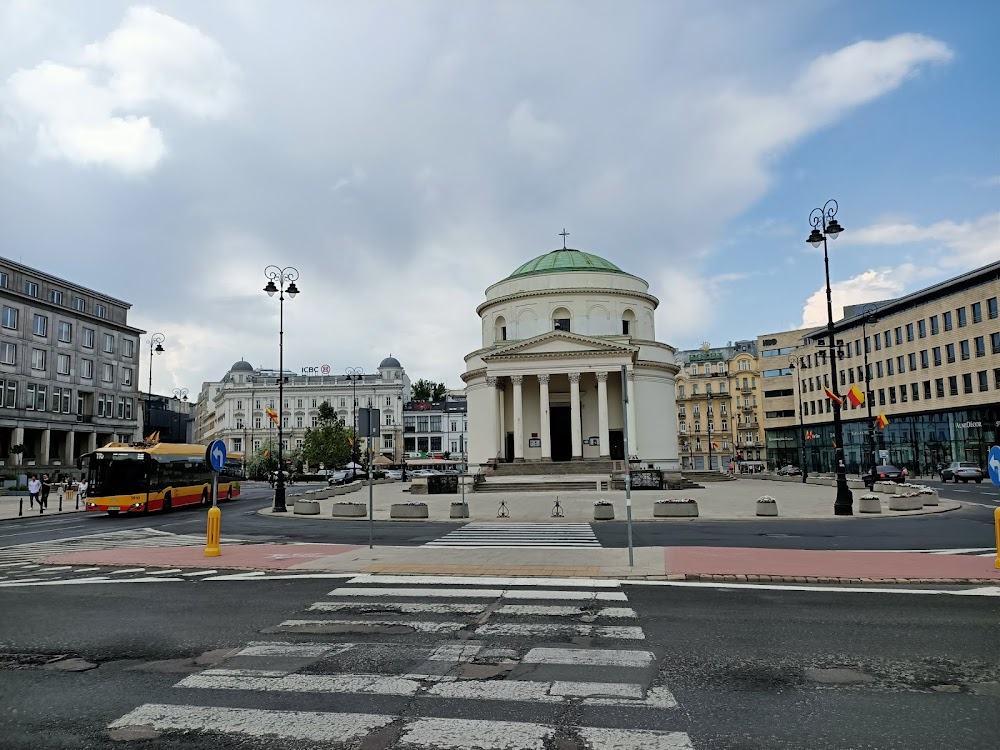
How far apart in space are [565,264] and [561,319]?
669 cm

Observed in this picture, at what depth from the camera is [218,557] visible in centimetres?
1512

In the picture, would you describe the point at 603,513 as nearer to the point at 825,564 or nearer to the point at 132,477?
the point at 825,564

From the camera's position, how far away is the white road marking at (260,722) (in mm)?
5172

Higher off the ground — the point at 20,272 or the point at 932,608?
the point at 20,272

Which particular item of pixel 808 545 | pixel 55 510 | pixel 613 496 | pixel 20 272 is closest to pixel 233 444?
pixel 20 272

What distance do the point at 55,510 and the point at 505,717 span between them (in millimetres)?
41564

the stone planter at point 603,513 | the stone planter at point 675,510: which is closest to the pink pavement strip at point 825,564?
the stone planter at point 603,513

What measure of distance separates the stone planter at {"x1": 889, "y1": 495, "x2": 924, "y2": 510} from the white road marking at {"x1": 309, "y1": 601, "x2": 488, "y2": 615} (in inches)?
939

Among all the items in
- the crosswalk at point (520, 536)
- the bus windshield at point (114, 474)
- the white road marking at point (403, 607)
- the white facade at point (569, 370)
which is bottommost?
the crosswalk at point (520, 536)

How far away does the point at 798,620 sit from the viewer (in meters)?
8.63

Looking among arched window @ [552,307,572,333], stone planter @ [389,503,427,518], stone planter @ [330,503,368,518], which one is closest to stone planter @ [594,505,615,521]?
stone planter @ [389,503,427,518]

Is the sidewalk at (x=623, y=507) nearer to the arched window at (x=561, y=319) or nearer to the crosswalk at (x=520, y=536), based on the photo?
the crosswalk at (x=520, y=536)

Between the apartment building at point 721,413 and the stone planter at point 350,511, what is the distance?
281 ft

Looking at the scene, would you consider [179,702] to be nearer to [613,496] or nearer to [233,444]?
[613,496]
